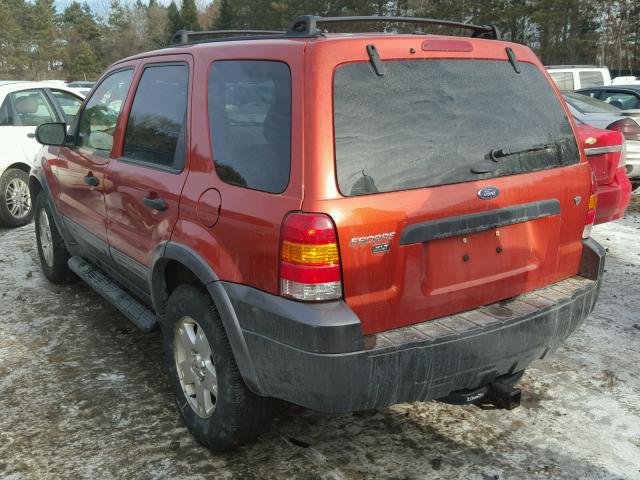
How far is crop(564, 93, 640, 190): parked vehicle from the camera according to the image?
7812mm

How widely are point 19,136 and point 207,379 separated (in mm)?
6323

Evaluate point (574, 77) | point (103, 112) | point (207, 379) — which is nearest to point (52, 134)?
point (103, 112)

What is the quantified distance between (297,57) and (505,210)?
111 cm

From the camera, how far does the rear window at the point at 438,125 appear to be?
2434 millimetres

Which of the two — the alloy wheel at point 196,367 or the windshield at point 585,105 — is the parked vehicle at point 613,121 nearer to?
the windshield at point 585,105

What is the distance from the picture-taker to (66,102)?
8.58 meters

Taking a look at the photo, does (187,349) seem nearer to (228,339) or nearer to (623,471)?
(228,339)

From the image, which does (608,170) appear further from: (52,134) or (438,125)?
(52,134)

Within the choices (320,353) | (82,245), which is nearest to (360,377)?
(320,353)

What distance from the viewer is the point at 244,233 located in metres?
2.56

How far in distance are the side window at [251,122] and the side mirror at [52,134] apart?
218cm

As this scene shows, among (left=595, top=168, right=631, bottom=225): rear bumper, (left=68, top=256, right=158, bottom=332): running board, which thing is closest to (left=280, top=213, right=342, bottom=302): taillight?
(left=68, top=256, right=158, bottom=332): running board

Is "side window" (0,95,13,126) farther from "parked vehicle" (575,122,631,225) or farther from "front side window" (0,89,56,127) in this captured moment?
"parked vehicle" (575,122,631,225)

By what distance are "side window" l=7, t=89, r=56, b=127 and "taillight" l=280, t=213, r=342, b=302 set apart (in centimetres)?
697
